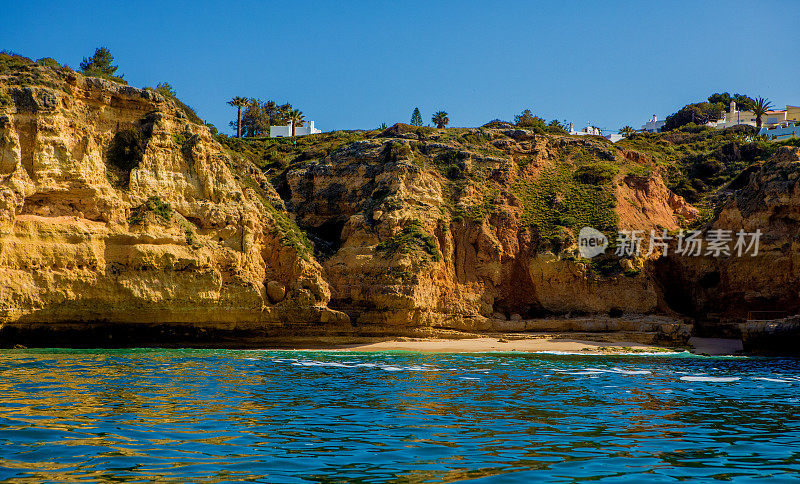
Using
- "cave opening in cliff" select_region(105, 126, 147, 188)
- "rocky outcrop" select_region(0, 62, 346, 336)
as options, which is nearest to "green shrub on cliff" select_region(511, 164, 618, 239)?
"rocky outcrop" select_region(0, 62, 346, 336)

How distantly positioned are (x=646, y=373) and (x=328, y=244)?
2669 cm

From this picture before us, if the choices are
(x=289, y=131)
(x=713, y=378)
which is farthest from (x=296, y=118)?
(x=713, y=378)

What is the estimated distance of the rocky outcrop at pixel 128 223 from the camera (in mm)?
30969

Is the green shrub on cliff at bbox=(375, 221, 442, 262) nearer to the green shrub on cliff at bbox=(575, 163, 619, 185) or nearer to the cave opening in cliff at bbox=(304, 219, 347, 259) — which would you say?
the cave opening in cliff at bbox=(304, 219, 347, 259)

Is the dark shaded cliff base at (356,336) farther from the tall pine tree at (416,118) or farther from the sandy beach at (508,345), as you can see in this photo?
the tall pine tree at (416,118)

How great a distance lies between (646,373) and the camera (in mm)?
23859

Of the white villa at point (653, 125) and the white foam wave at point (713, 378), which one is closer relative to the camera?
the white foam wave at point (713, 378)

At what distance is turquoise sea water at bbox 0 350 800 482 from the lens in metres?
8.46

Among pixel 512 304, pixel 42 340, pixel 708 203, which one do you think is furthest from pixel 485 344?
pixel 708 203

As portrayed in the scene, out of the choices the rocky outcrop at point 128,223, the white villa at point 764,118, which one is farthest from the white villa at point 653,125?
the rocky outcrop at point 128,223

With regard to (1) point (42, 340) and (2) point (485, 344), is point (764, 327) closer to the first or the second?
(2) point (485, 344)

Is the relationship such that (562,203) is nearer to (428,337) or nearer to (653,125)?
(428,337)

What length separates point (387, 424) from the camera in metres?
12.3

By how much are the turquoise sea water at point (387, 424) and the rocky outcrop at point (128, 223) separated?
864cm
